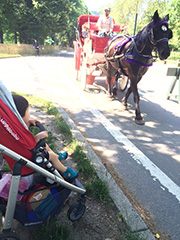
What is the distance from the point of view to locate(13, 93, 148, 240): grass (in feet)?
6.56

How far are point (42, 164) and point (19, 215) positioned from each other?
1.79 ft

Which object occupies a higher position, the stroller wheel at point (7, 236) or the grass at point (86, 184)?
the stroller wheel at point (7, 236)

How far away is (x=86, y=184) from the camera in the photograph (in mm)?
2805

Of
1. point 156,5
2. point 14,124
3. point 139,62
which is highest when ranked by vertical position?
point 156,5

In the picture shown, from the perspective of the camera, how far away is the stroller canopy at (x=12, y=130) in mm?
1561

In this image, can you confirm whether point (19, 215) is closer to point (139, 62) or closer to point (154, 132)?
point (154, 132)

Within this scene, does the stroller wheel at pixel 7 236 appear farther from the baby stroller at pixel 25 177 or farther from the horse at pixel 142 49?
A: the horse at pixel 142 49

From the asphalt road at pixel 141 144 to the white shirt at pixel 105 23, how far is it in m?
2.62

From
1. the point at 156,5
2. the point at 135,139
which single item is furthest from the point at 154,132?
the point at 156,5

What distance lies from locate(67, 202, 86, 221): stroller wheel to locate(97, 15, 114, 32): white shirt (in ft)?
23.2

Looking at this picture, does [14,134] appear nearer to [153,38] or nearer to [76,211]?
[76,211]

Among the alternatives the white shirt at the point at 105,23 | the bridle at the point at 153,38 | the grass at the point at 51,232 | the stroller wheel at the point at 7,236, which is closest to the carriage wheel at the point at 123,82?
the white shirt at the point at 105,23

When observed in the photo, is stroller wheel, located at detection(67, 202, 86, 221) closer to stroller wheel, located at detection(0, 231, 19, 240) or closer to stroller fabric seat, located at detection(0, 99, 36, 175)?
stroller wheel, located at detection(0, 231, 19, 240)

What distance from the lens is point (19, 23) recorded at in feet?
106
